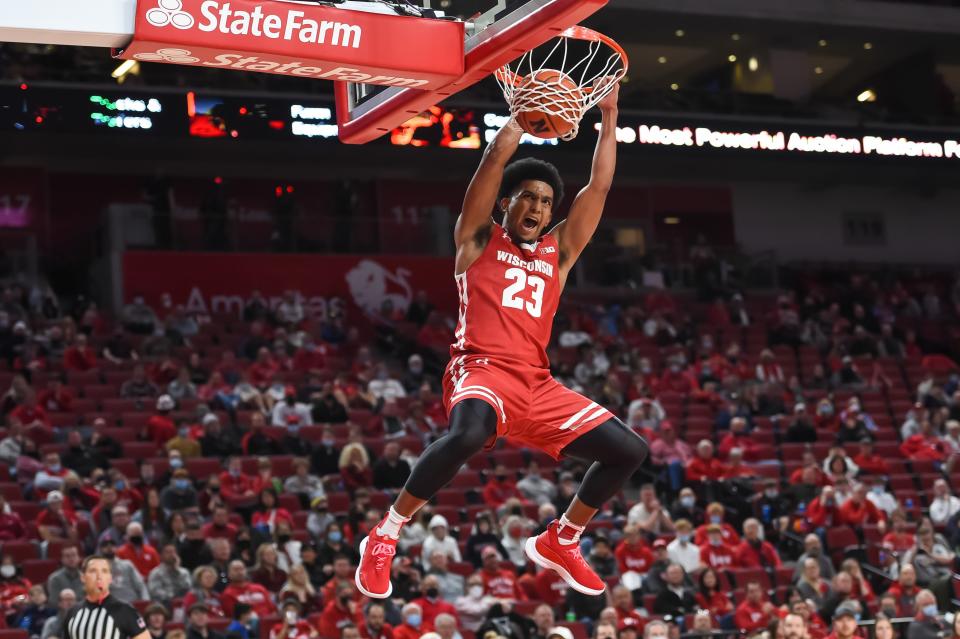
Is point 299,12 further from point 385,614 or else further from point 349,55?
point 385,614

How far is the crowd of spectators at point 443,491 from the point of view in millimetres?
13375

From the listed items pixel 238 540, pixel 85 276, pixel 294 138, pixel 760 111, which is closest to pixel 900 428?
pixel 760 111

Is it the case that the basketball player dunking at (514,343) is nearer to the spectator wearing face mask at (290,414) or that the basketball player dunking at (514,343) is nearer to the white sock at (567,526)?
the white sock at (567,526)

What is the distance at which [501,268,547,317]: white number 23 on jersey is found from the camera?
21.6ft

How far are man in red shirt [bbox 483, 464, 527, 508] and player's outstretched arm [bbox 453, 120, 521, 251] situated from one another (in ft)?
33.5

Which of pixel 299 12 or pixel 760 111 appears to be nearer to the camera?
pixel 299 12

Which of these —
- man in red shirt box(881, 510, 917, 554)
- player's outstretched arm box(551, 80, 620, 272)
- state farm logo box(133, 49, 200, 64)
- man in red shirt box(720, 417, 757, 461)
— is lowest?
man in red shirt box(881, 510, 917, 554)

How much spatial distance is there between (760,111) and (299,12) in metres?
20.4

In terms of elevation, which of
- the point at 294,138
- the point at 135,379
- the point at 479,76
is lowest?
the point at 135,379

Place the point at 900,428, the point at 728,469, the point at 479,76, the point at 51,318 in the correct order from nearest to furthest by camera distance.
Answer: the point at 479,76 < the point at 728,469 < the point at 51,318 < the point at 900,428

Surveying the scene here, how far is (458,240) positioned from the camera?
6.60m

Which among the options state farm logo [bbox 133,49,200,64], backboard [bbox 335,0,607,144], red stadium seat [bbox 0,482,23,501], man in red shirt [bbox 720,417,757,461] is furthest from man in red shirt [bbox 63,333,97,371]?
state farm logo [bbox 133,49,200,64]

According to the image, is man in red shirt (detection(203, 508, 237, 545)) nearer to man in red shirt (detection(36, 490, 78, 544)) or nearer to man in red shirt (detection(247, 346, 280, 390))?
man in red shirt (detection(36, 490, 78, 544))

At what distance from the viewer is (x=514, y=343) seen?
6602 millimetres
